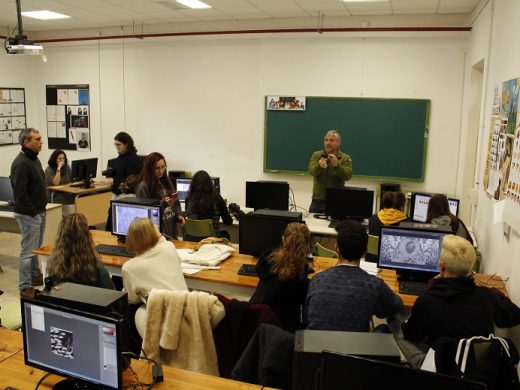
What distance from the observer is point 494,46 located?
14.4 ft

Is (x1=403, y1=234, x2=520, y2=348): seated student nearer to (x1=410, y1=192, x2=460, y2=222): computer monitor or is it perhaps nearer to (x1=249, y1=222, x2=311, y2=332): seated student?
(x1=249, y1=222, x2=311, y2=332): seated student

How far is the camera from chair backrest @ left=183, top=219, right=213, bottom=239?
4848mm

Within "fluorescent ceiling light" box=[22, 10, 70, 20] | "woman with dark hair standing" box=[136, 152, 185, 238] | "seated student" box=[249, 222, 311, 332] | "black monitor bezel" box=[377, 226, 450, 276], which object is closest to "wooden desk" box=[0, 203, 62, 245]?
"woman with dark hair standing" box=[136, 152, 185, 238]

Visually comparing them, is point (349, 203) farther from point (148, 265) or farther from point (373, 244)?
point (148, 265)

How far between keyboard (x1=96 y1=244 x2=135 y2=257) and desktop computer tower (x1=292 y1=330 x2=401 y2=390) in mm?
2592

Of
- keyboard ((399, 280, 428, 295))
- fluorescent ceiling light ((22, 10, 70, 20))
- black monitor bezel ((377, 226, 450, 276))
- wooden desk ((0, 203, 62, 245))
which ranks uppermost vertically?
fluorescent ceiling light ((22, 10, 70, 20))

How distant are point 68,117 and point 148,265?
6.43 meters

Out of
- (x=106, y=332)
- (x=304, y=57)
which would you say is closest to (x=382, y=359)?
(x=106, y=332)

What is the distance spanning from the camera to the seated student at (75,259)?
310 cm

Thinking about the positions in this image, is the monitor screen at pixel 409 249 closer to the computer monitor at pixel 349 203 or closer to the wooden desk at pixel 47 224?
the computer monitor at pixel 349 203

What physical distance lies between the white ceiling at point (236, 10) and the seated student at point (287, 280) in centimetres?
381

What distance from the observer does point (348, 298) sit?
253 centimetres

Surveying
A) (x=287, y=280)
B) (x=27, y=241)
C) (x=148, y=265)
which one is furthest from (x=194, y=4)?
(x=287, y=280)

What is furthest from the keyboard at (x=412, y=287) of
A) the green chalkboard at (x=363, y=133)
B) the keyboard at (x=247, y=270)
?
the green chalkboard at (x=363, y=133)
